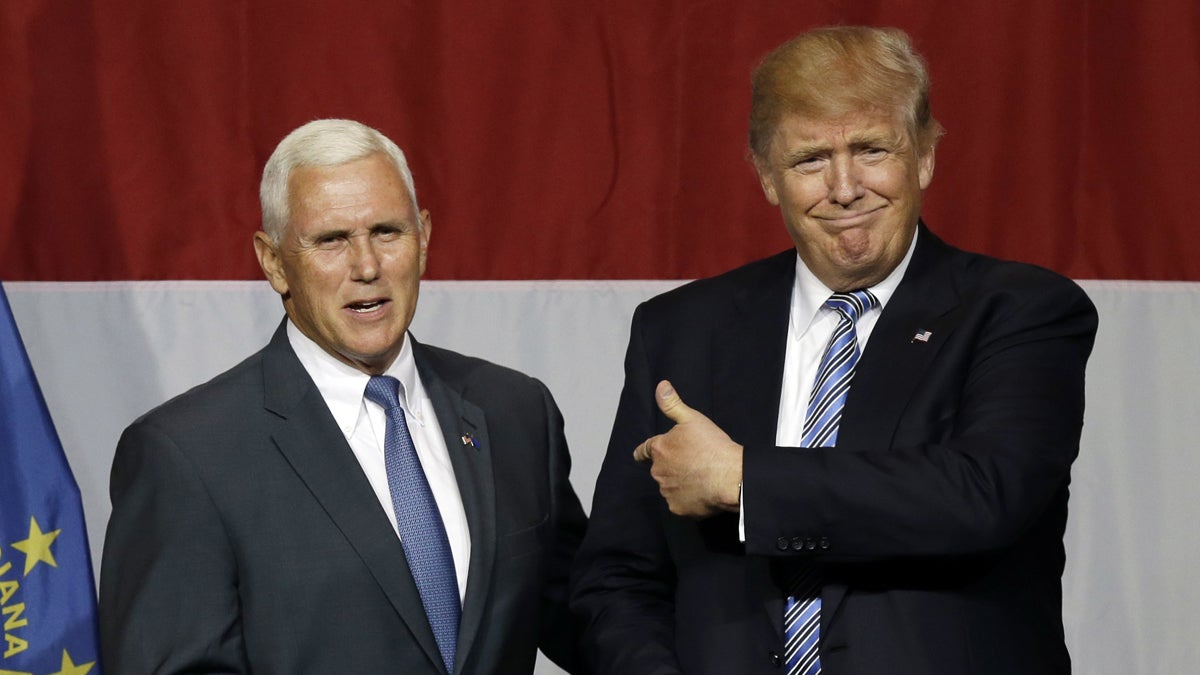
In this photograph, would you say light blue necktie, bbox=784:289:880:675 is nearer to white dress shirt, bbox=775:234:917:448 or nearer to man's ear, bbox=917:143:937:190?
white dress shirt, bbox=775:234:917:448

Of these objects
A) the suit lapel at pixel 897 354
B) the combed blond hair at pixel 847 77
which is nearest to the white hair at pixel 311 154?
the combed blond hair at pixel 847 77

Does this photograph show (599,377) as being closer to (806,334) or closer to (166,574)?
(806,334)

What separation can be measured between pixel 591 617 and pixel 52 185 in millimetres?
1615

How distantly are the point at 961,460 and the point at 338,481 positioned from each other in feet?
2.62

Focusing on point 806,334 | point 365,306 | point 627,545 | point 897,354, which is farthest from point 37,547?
point 897,354

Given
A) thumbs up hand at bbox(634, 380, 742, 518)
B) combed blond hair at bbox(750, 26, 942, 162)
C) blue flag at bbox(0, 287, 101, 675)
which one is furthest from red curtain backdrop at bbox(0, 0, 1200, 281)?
thumbs up hand at bbox(634, 380, 742, 518)

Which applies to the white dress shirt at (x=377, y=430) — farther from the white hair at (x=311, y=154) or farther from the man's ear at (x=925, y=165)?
the man's ear at (x=925, y=165)

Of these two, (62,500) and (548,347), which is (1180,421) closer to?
(548,347)

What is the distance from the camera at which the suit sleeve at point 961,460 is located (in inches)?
63.9

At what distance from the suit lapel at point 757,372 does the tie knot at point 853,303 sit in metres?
0.08

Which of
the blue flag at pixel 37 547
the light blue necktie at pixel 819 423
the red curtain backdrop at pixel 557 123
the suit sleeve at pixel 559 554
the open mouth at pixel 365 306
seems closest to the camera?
the light blue necktie at pixel 819 423

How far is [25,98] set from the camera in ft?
9.51

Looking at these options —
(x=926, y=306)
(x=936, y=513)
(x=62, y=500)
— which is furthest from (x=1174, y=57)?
(x=62, y=500)

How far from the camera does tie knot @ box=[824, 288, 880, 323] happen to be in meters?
1.85
